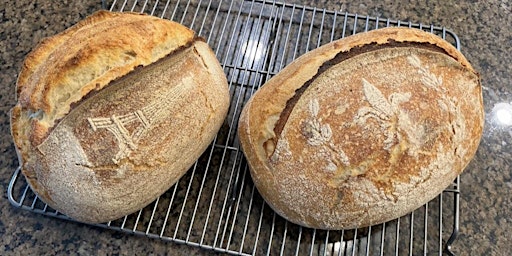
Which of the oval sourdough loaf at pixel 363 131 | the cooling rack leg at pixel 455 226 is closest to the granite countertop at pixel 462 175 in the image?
the cooling rack leg at pixel 455 226

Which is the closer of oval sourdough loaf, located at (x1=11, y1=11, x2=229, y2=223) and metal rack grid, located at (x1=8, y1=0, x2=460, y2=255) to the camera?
oval sourdough loaf, located at (x1=11, y1=11, x2=229, y2=223)

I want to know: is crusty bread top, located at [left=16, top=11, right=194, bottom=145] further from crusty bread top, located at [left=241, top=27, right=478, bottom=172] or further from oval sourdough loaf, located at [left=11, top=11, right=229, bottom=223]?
crusty bread top, located at [left=241, top=27, right=478, bottom=172]

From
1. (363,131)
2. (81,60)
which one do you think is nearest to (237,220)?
(363,131)

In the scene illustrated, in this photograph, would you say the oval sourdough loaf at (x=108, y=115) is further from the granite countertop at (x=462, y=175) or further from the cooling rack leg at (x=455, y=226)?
the cooling rack leg at (x=455, y=226)

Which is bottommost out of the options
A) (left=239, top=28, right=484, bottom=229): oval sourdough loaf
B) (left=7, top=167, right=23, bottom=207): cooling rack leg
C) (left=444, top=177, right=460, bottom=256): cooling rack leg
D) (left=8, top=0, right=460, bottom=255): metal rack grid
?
(left=7, top=167, right=23, bottom=207): cooling rack leg

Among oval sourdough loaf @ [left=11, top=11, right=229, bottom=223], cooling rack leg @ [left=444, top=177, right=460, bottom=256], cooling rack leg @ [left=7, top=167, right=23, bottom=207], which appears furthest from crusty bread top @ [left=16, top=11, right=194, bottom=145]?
cooling rack leg @ [left=444, top=177, right=460, bottom=256]

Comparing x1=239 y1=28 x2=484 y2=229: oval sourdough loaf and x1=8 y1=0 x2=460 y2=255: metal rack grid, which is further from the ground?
x1=239 y1=28 x2=484 y2=229: oval sourdough loaf

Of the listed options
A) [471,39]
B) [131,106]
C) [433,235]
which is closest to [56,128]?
[131,106]
